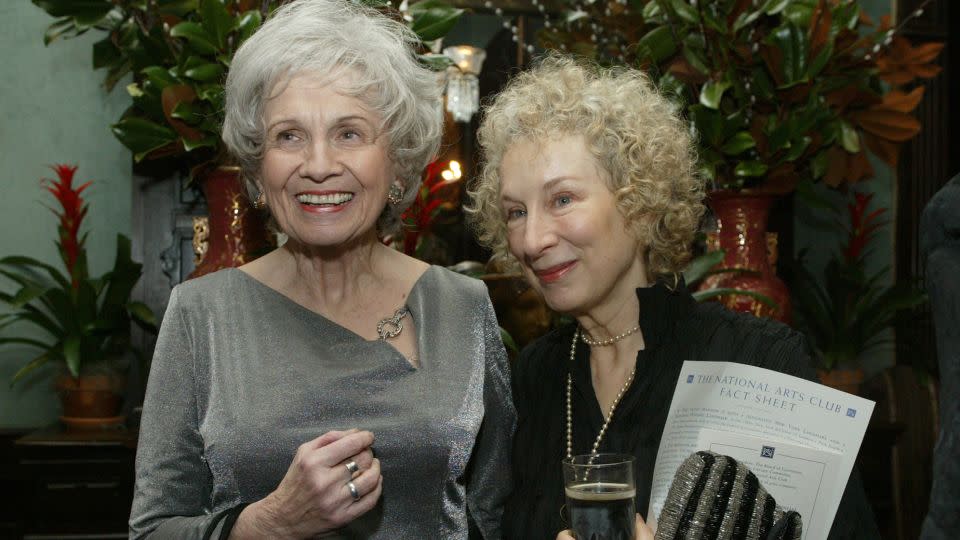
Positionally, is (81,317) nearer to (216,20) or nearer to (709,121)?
(216,20)

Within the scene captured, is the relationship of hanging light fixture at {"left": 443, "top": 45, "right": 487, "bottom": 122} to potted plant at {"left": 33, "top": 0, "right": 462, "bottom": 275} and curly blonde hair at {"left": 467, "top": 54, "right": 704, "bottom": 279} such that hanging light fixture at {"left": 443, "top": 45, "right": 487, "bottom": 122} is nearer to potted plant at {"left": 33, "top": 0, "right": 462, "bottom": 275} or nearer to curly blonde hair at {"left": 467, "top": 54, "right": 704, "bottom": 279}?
potted plant at {"left": 33, "top": 0, "right": 462, "bottom": 275}

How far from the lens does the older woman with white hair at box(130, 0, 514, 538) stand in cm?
160

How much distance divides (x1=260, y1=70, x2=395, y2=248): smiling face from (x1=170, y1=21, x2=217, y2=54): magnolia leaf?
916 millimetres

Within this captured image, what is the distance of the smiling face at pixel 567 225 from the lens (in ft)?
5.32

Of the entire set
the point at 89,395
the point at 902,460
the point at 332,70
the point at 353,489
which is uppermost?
the point at 332,70

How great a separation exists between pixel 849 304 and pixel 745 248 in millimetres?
1069

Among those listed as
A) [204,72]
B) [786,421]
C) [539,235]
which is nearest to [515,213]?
[539,235]

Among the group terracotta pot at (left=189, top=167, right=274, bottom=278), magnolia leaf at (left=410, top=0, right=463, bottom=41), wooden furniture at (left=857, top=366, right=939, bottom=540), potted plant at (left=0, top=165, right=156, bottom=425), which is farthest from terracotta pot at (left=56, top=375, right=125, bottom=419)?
wooden furniture at (left=857, top=366, right=939, bottom=540)

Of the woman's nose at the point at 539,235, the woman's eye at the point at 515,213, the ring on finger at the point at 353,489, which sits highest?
the woman's eye at the point at 515,213

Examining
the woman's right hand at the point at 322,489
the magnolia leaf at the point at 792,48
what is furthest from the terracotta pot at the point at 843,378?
the woman's right hand at the point at 322,489

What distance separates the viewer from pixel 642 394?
166 cm

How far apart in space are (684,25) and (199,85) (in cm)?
137

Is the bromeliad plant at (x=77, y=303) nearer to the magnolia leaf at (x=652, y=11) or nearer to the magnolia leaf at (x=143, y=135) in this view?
the magnolia leaf at (x=143, y=135)

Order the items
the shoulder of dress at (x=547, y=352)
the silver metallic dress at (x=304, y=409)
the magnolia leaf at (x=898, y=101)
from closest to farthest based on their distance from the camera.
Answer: the silver metallic dress at (x=304, y=409), the shoulder of dress at (x=547, y=352), the magnolia leaf at (x=898, y=101)
